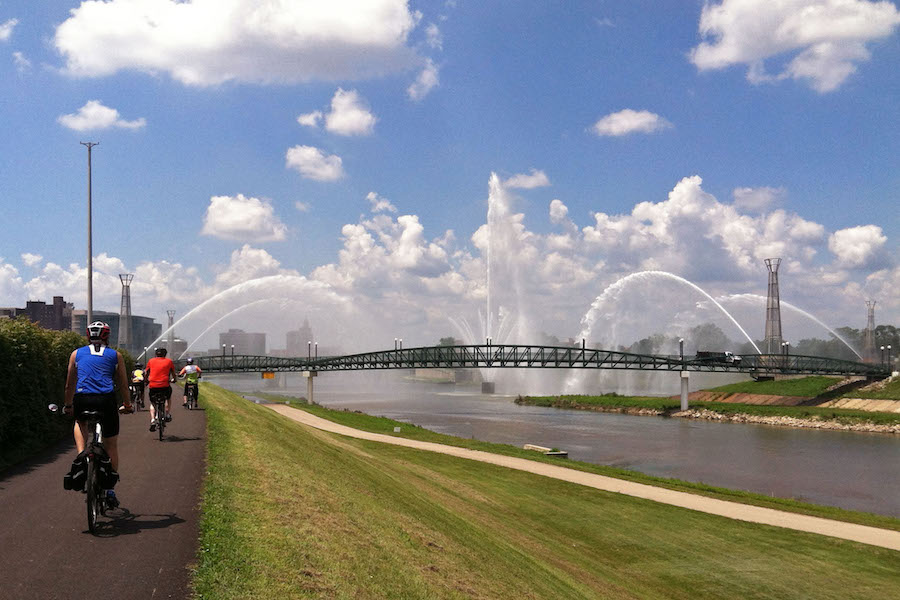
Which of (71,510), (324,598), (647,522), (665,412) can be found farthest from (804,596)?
(665,412)

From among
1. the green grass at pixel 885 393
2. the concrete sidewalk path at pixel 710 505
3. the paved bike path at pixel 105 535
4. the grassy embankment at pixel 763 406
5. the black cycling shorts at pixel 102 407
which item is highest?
the black cycling shorts at pixel 102 407

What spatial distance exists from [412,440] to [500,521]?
27.6 metres

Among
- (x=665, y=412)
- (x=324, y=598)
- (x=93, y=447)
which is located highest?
(x=93, y=447)

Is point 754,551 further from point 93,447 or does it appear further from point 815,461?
point 815,461

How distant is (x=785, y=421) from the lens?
8425 cm

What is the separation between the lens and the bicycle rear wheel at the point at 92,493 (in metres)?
9.88

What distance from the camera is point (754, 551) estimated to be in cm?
2208

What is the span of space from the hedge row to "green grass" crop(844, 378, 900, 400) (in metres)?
95.0

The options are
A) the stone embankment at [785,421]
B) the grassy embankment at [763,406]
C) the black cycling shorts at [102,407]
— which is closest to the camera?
the black cycling shorts at [102,407]

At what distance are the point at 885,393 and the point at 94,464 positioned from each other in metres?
107

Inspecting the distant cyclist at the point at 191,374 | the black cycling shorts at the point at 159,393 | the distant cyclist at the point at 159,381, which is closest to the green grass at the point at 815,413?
the distant cyclist at the point at 191,374

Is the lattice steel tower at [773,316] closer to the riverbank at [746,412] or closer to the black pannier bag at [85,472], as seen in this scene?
the riverbank at [746,412]

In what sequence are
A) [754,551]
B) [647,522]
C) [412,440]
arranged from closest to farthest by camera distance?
[754,551]
[647,522]
[412,440]

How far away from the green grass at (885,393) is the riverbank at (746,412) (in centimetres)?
784
